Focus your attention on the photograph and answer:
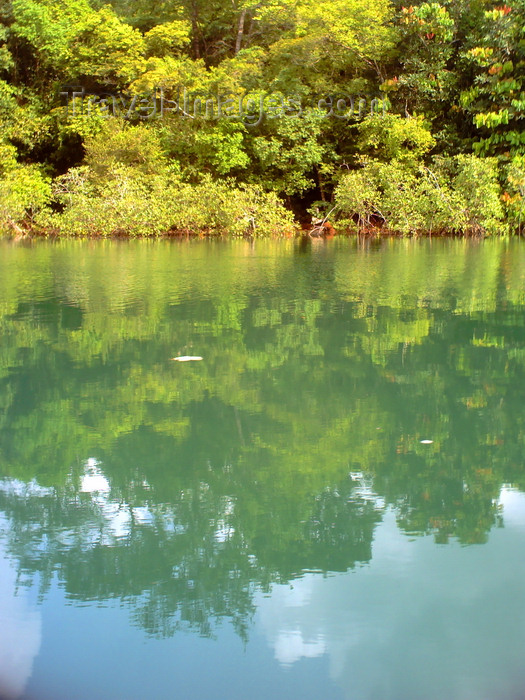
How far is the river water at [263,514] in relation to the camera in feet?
4.38

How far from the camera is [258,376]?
3619 millimetres

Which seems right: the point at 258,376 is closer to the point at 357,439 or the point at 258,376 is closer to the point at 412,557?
the point at 357,439

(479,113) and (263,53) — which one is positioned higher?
(263,53)

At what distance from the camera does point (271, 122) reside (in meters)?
20.7

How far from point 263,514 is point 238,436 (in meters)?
0.71

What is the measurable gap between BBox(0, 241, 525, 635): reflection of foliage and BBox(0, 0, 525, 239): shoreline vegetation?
12.3 m

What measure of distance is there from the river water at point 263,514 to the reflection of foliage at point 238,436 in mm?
10

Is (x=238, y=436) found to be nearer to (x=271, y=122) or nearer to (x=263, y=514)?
(x=263, y=514)

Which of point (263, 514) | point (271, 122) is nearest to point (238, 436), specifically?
point (263, 514)

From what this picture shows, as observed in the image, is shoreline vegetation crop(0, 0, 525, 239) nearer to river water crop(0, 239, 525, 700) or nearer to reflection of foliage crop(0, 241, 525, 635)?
reflection of foliage crop(0, 241, 525, 635)

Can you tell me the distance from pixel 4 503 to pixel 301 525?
0.85 metres

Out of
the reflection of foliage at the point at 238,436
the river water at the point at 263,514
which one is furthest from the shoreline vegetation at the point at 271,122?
the river water at the point at 263,514

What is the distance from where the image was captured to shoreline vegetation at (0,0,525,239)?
1769 cm

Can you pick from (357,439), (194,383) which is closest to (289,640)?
(357,439)
